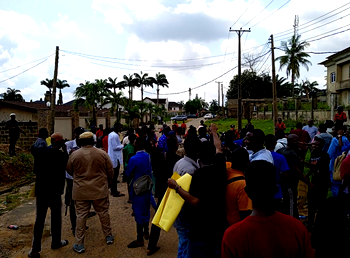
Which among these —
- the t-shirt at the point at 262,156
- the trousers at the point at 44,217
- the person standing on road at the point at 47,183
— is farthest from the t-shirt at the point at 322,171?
the trousers at the point at 44,217

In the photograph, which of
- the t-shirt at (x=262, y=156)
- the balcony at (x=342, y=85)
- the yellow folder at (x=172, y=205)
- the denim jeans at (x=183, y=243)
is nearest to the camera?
the yellow folder at (x=172, y=205)

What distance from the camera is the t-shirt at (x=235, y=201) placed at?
2.80 meters

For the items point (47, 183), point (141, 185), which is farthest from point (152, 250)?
point (47, 183)

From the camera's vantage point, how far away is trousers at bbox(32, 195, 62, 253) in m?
4.73

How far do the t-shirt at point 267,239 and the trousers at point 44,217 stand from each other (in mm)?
3844

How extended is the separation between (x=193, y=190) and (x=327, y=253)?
1308mm

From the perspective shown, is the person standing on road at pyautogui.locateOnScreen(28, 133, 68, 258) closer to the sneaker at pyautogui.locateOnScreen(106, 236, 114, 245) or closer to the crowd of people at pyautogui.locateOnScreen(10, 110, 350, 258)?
the crowd of people at pyautogui.locateOnScreen(10, 110, 350, 258)

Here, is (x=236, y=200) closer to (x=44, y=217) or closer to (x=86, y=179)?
(x=86, y=179)

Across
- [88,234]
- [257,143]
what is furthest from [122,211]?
[257,143]

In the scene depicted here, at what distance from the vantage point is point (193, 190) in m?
2.91

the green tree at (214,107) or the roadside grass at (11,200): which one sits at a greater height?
the green tree at (214,107)

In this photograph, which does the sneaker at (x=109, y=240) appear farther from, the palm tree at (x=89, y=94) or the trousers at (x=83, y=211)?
the palm tree at (x=89, y=94)

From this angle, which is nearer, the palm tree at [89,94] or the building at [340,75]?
the palm tree at [89,94]

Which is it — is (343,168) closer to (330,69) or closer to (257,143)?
(257,143)
